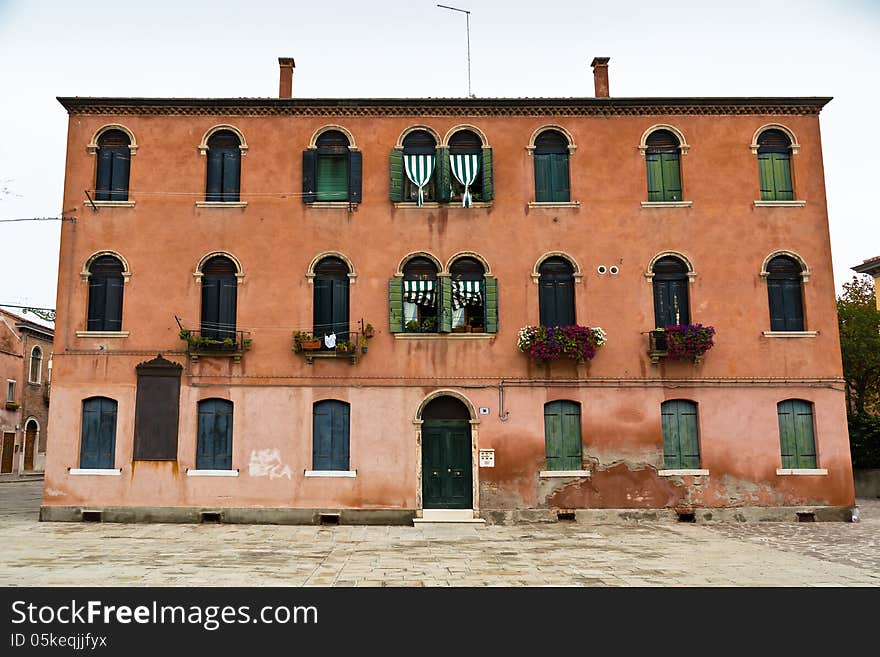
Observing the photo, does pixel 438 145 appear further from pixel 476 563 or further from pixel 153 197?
pixel 476 563

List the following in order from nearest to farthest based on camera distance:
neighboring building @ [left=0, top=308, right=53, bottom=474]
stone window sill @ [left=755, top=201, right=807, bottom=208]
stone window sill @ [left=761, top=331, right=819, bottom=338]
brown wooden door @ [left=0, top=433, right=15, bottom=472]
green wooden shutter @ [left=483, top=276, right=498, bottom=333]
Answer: green wooden shutter @ [left=483, top=276, right=498, bottom=333], stone window sill @ [left=761, top=331, right=819, bottom=338], stone window sill @ [left=755, top=201, right=807, bottom=208], brown wooden door @ [left=0, top=433, right=15, bottom=472], neighboring building @ [left=0, top=308, right=53, bottom=474]

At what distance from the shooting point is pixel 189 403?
19.8 metres

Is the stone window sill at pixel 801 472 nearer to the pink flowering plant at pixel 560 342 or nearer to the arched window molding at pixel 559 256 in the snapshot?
the pink flowering plant at pixel 560 342

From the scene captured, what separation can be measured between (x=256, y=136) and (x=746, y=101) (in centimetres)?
1300

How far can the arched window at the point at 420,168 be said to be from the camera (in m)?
20.6

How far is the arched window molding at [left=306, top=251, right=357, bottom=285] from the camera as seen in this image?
2017 cm

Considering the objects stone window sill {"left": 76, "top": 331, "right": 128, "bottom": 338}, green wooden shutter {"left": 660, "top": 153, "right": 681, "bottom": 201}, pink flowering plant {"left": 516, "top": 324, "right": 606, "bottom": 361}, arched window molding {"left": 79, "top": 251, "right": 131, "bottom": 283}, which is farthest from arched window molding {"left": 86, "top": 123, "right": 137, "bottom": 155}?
green wooden shutter {"left": 660, "top": 153, "right": 681, "bottom": 201}

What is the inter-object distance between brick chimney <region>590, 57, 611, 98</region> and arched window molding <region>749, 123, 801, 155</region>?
4.10m

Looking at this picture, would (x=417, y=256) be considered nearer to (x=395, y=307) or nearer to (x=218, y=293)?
(x=395, y=307)

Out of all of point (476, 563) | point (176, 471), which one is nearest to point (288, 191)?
point (176, 471)

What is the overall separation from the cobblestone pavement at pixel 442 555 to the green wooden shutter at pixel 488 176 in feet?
27.7

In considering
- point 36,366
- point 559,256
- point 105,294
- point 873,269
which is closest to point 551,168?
point 559,256

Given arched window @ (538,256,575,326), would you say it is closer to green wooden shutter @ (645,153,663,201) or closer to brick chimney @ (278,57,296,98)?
green wooden shutter @ (645,153,663,201)

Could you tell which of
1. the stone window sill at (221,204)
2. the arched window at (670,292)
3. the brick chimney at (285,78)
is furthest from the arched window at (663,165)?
the stone window sill at (221,204)
